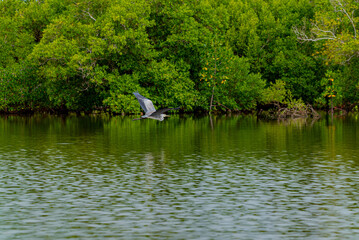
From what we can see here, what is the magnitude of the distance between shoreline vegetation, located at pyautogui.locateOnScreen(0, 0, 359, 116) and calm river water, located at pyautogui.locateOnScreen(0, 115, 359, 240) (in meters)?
34.6

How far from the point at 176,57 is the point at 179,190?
2286 inches

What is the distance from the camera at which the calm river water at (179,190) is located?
15.6 m

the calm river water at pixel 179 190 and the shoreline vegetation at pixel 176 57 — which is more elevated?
the shoreline vegetation at pixel 176 57

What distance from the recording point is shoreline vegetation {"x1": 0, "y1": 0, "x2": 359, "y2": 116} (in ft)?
241

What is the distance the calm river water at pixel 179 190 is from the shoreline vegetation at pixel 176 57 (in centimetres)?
3458

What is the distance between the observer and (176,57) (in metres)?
78.3

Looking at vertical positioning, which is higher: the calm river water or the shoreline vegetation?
the shoreline vegetation

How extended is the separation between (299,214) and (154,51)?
199 feet

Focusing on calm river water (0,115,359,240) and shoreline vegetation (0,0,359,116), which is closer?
calm river water (0,115,359,240)

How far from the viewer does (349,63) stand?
7838cm

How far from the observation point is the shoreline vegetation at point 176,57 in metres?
73.4

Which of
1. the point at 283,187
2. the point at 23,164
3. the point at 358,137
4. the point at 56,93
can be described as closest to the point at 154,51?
the point at 56,93

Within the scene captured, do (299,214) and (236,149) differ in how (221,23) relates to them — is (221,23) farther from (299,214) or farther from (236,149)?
(299,214)

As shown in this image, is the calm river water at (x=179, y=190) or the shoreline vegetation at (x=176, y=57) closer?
the calm river water at (x=179, y=190)
